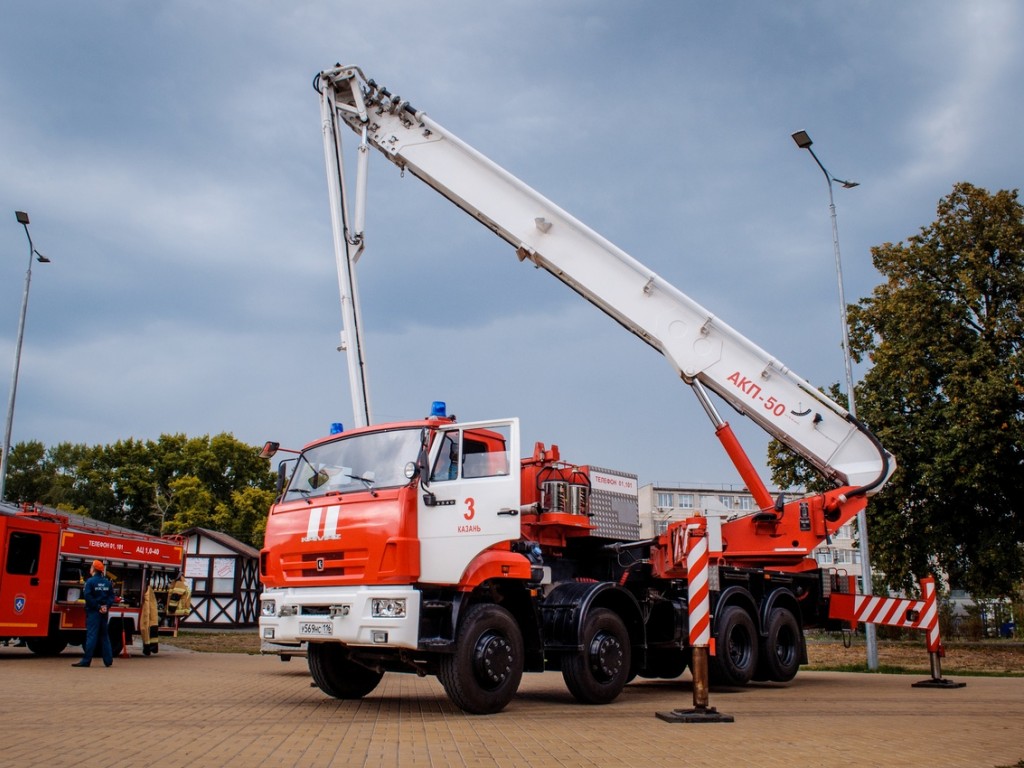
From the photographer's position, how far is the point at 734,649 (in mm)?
13008

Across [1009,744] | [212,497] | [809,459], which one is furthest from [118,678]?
[212,497]

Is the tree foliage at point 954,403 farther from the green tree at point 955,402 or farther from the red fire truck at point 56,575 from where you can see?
the red fire truck at point 56,575

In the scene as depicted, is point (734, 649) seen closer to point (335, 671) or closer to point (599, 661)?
point (599, 661)

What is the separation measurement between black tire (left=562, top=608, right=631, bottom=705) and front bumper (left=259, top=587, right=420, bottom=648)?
226cm

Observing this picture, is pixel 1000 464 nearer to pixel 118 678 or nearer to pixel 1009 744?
pixel 1009 744

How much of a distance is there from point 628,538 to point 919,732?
4.39 m

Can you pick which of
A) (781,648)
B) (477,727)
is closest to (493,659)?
(477,727)

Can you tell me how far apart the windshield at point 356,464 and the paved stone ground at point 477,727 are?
230 centimetres

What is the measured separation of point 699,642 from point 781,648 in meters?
5.80

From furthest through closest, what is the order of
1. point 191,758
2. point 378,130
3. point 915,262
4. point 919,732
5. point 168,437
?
point 168,437, point 915,262, point 378,130, point 919,732, point 191,758

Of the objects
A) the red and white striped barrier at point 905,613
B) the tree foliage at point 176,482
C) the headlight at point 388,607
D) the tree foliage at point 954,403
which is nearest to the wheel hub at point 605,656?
the headlight at point 388,607

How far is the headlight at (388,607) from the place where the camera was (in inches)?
344

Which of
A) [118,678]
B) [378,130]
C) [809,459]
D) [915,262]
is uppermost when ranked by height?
[915,262]

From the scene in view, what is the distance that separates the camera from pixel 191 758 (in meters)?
6.33
